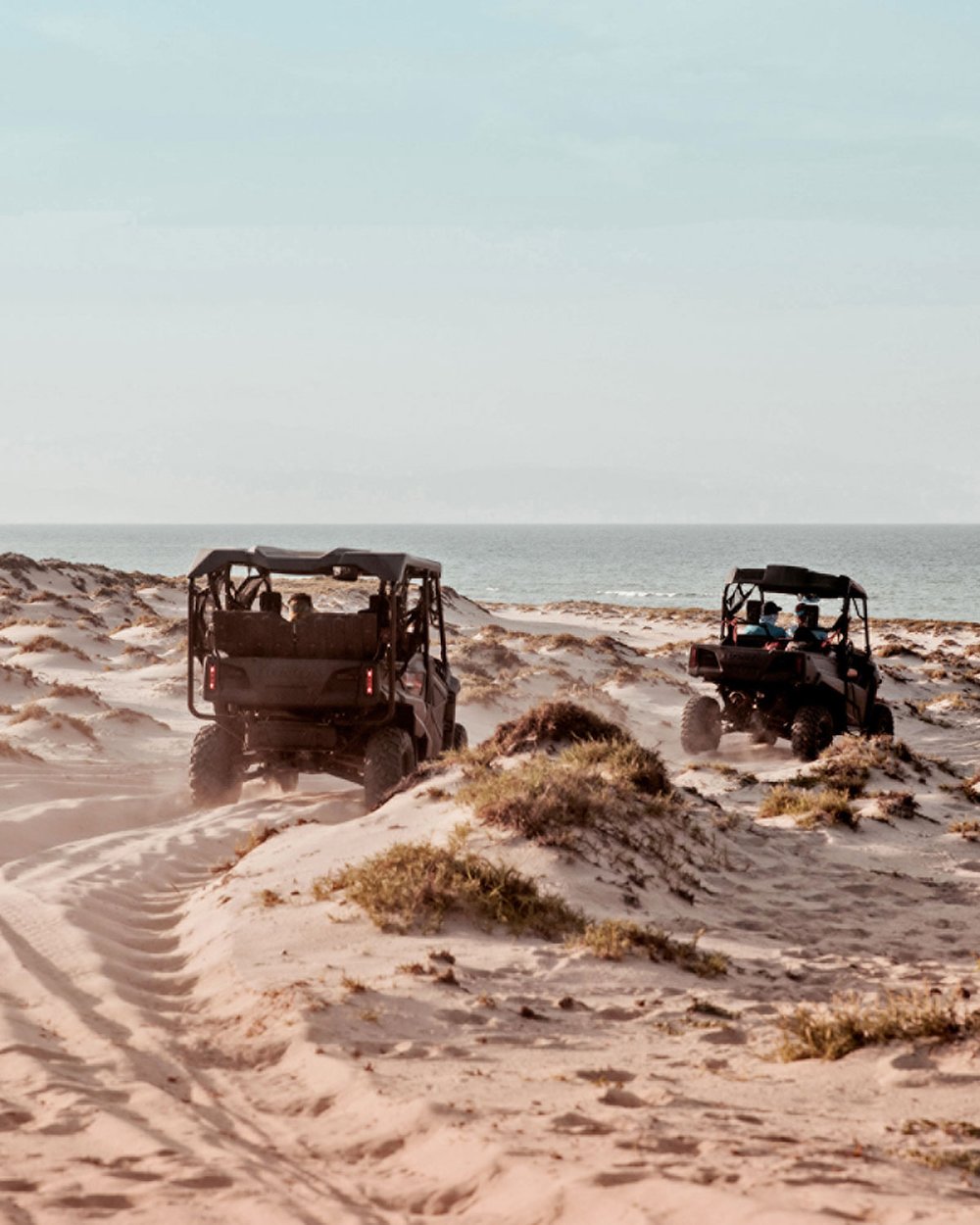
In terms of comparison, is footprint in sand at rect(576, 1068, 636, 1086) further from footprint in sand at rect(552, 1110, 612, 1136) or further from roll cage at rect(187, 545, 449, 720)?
roll cage at rect(187, 545, 449, 720)

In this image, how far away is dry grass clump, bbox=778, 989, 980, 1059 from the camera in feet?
18.5

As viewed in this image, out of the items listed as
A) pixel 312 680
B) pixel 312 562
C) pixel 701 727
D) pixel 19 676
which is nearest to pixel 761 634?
pixel 701 727

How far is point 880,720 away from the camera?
60.0 ft

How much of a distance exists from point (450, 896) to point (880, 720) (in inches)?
469

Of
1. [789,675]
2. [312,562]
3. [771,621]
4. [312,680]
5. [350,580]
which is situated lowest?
[789,675]

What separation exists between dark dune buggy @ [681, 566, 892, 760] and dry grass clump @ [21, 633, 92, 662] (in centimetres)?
1436

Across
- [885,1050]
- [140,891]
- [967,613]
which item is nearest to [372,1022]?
[885,1050]

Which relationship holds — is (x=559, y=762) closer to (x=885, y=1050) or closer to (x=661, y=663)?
(x=885, y=1050)

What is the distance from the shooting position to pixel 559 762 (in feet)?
36.6

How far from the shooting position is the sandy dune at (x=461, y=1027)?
4.25 metres

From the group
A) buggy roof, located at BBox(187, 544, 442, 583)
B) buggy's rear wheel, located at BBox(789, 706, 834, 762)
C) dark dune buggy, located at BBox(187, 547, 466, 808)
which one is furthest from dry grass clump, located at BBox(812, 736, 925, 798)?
buggy roof, located at BBox(187, 544, 442, 583)

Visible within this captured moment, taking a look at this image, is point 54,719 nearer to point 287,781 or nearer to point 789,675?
point 287,781

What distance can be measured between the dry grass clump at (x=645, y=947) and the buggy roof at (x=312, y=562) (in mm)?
5352

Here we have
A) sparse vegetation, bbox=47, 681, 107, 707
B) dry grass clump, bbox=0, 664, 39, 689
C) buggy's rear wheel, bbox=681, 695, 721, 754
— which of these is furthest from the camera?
dry grass clump, bbox=0, 664, 39, 689
